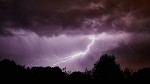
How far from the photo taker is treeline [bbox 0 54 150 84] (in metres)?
57.2

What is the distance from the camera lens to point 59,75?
210 ft

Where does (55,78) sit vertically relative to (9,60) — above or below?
below

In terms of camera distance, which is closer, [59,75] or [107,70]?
[59,75]

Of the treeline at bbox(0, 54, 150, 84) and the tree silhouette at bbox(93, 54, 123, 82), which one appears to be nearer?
the treeline at bbox(0, 54, 150, 84)

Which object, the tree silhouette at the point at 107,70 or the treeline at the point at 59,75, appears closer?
the treeline at the point at 59,75

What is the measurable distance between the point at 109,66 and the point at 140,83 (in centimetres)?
1810

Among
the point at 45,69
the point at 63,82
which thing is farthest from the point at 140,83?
the point at 45,69

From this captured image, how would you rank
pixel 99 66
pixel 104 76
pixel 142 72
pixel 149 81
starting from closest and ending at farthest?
pixel 149 81 → pixel 142 72 → pixel 104 76 → pixel 99 66

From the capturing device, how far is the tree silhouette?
67.3 meters

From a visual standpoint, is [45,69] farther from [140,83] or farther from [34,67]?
[140,83]

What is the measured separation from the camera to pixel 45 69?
6400 cm

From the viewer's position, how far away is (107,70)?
228 feet

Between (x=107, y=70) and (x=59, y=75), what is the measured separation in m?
13.6

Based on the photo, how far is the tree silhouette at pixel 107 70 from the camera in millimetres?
67325
